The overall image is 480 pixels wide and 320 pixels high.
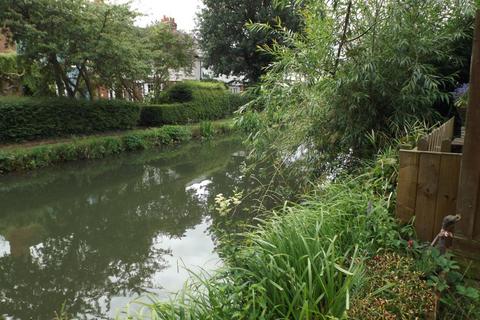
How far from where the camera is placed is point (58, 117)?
31.2 feet

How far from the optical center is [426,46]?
3445mm

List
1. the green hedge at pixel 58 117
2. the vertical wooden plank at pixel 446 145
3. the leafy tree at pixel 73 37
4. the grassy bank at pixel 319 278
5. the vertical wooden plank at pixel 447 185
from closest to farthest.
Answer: the grassy bank at pixel 319 278 < the vertical wooden plank at pixel 447 185 < the vertical wooden plank at pixel 446 145 < the leafy tree at pixel 73 37 < the green hedge at pixel 58 117

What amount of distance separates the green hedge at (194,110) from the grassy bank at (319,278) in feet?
34.2

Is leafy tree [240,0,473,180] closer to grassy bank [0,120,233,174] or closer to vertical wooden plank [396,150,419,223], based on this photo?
vertical wooden plank [396,150,419,223]

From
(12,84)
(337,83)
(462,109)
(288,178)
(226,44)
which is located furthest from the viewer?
(226,44)

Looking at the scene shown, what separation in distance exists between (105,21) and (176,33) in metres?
5.64

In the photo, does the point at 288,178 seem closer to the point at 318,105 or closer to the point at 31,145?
the point at 318,105

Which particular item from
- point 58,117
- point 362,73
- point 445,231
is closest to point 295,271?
point 445,231

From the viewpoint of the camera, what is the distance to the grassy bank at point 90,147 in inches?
306

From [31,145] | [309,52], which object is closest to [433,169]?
[309,52]

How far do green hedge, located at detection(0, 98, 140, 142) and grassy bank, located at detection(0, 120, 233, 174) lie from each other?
1.28ft

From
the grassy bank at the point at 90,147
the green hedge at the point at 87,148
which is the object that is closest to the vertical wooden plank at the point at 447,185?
the grassy bank at the point at 90,147

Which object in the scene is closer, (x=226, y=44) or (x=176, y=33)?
(x=176, y=33)

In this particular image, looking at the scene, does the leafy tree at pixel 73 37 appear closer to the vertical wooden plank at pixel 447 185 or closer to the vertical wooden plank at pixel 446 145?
the vertical wooden plank at pixel 446 145
